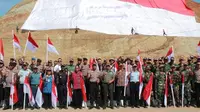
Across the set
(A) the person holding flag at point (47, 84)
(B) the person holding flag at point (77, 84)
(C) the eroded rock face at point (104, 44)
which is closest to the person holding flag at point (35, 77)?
(A) the person holding flag at point (47, 84)

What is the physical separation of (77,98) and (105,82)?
1139 millimetres

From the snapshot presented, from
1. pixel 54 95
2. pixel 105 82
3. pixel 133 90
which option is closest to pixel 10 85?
pixel 54 95

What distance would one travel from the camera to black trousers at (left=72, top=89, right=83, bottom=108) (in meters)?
12.5

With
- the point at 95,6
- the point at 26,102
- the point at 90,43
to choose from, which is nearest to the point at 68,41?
the point at 90,43

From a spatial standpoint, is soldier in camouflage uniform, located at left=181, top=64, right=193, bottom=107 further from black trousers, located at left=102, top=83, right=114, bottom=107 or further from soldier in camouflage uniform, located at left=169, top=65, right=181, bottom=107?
black trousers, located at left=102, top=83, right=114, bottom=107

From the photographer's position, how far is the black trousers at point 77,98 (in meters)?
12.5

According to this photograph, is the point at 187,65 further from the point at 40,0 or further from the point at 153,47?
the point at 40,0

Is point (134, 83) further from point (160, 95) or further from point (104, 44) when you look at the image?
point (104, 44)

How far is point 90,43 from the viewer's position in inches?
987

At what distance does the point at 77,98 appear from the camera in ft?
41.4

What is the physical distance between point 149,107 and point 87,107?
2.19 metres

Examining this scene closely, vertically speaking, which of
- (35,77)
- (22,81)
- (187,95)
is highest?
(35,77)

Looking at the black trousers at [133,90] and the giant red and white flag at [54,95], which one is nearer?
the giant red and white flag at [54,95]

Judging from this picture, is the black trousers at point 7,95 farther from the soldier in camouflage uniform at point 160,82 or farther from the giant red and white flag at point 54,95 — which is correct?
the soldier in camouflage uniform at point 160,82
